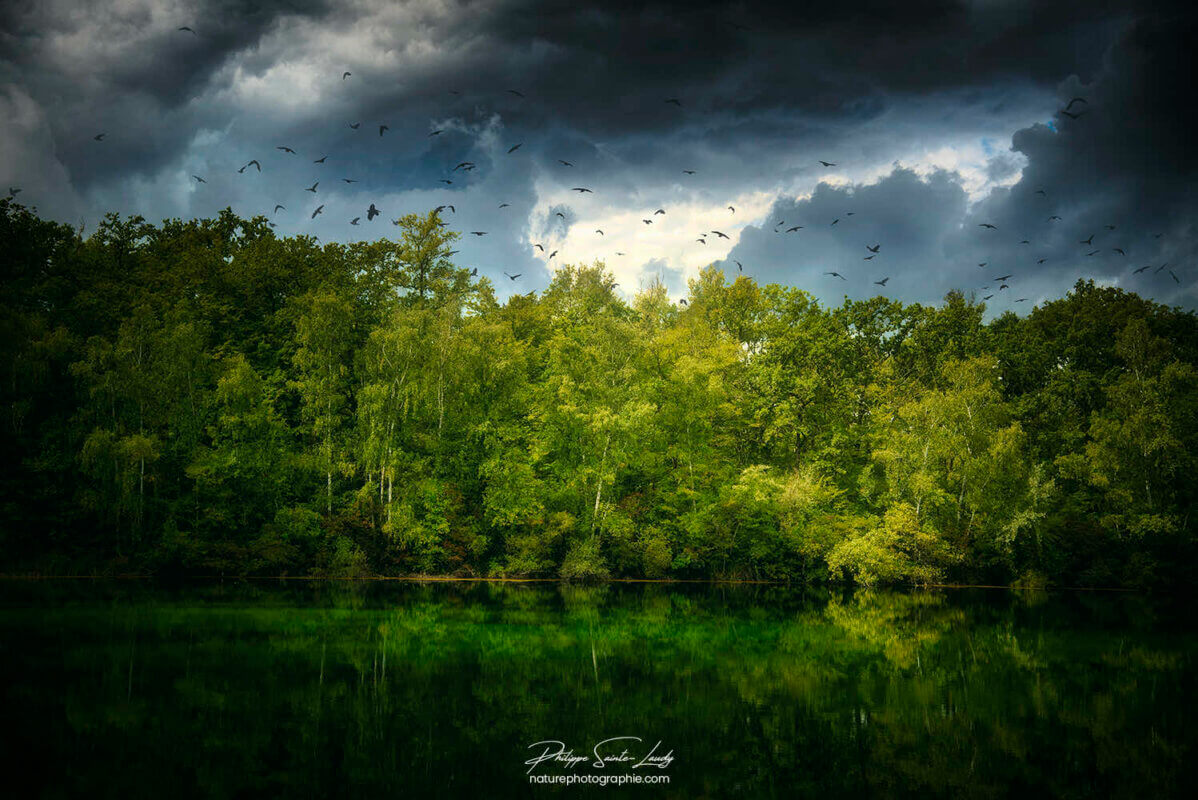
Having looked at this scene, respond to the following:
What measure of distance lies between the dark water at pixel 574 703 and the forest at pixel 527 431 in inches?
648

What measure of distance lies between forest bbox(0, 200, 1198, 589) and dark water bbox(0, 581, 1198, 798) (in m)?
16.5

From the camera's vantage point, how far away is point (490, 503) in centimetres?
4691

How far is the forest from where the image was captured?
135ft

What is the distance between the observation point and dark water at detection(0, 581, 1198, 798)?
32.7ft

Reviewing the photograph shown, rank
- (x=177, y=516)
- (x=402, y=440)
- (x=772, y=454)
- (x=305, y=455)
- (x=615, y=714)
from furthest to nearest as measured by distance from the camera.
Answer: (x=772, y=454) → (x=402, y=440) → (x=305, y=455) → (x=177, y=516) → (x=615, y=714)

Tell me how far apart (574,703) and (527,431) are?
120 feet

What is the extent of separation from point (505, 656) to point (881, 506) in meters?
35.3

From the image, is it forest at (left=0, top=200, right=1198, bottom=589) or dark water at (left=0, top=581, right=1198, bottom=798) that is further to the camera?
forest at (left=0, top=200, right=1198, bottom=589)

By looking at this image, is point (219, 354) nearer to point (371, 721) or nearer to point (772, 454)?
point (772, 454)

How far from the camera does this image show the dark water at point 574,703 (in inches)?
393

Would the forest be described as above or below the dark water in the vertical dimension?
above

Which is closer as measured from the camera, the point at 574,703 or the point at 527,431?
the point at 574,703

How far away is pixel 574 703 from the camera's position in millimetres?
13789

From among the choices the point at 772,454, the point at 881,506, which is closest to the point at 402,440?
the point at 772,454
